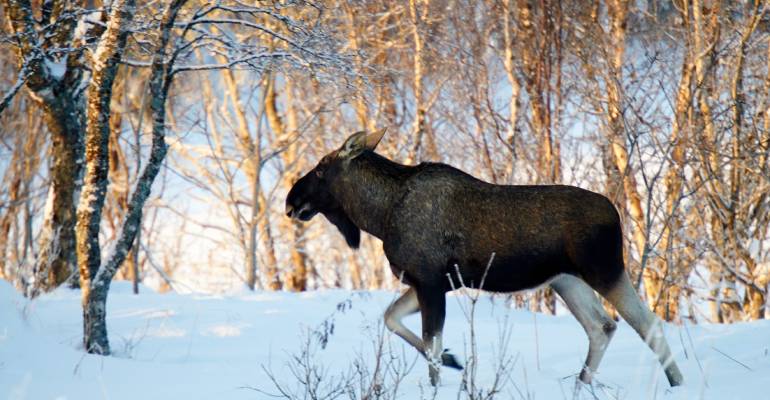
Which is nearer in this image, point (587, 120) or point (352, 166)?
point (352, 166)

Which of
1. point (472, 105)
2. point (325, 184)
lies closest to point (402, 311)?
point (325, 184)

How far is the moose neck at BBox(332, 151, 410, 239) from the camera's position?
625cm

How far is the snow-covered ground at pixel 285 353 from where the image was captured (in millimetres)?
5332

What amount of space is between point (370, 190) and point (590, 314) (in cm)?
188

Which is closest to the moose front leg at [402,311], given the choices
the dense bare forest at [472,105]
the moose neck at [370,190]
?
the moose neck at [370,190]

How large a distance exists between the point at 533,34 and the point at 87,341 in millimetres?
9647

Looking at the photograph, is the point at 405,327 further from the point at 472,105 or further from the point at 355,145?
the point at 472,105

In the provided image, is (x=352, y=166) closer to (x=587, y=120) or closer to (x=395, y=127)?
(x=587, y=120)

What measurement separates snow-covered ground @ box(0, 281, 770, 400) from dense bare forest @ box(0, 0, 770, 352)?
813 mm

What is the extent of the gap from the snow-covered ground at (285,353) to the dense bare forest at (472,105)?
32.0 inches

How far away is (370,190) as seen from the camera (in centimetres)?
634

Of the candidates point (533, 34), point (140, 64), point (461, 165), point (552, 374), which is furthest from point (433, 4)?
point (552, 374)

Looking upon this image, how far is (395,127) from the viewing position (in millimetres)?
19641

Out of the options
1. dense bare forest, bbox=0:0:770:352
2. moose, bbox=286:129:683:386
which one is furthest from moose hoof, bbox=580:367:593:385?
dense bare forest, bbox=0:0:770:352
